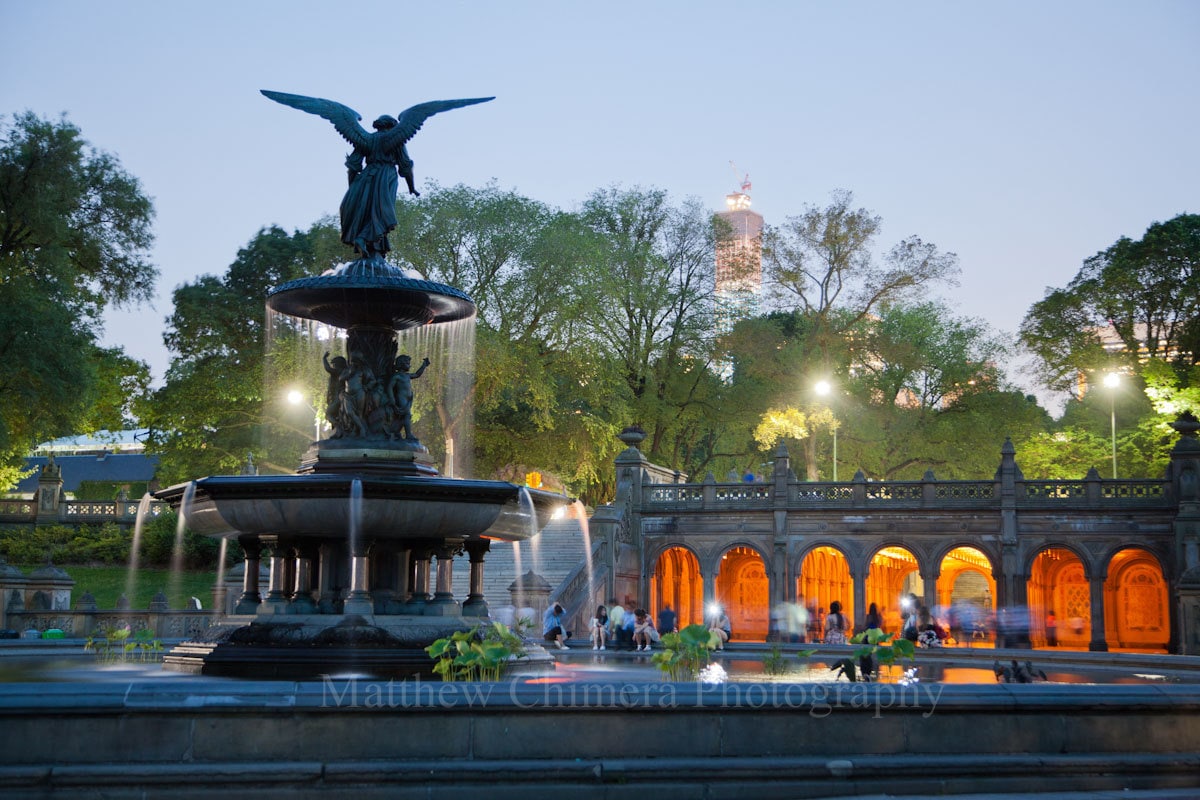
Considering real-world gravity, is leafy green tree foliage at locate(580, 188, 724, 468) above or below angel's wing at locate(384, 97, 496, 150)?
above

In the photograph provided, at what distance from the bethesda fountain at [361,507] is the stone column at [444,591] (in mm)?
25

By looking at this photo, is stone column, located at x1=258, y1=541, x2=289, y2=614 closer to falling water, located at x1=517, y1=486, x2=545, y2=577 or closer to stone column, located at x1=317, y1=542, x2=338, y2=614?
stone column, located at x1=317, y1=542, x2=338, y2=614

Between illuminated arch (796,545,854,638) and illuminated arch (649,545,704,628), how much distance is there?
11.3ft

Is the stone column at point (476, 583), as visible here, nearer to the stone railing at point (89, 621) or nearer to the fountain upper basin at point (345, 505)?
the fountain upper basin at point (345, 505)

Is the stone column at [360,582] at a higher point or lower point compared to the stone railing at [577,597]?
higher

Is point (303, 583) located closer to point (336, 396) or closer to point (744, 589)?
point (336, 396)

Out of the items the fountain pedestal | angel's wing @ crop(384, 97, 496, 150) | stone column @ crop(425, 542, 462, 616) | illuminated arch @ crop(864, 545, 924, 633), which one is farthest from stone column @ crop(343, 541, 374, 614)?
illuminated arch @ crop(864, 545, 924, 633)

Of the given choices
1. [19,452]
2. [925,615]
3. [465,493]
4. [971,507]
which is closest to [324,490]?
[465,493]

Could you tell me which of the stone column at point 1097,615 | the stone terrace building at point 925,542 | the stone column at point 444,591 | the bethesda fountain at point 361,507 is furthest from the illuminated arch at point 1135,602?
the stone column at point 444,591

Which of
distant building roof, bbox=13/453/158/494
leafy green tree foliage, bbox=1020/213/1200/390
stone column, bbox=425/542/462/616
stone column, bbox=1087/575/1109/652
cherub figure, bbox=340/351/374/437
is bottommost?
stone column, bbox=1087/575/1109/652

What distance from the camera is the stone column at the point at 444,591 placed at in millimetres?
13609

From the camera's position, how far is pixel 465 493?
13.0m

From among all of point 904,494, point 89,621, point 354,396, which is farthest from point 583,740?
point 904,494

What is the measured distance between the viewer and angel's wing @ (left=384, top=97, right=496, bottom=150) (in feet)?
47.5
